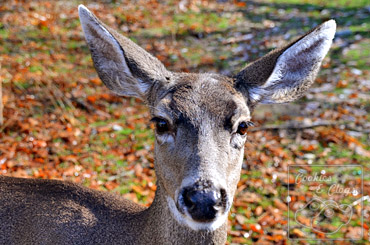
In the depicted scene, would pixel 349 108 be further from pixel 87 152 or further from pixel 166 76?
pixel 166 76

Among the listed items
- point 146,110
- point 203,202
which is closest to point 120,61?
point 203,202

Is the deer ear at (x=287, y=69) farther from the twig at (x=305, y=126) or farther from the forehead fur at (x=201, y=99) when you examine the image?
the twig at (x=305, y=126)

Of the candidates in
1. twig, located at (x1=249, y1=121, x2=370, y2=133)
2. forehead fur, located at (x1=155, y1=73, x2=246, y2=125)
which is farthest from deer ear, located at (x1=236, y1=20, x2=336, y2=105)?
twig, located at (x1=249, y1=121, x2=370, y2=133)

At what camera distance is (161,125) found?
315 cm

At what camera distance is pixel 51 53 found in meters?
9.74

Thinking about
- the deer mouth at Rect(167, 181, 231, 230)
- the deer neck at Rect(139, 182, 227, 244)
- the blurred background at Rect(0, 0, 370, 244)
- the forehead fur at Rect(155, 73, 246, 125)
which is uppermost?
the forehead fur at Rect(155, 73, 246, 125)

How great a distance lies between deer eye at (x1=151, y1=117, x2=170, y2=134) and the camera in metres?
3.13

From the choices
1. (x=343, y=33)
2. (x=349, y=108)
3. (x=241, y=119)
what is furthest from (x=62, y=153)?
(x=343, y=33)

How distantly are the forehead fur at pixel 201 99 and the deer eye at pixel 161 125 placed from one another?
0.35 ft

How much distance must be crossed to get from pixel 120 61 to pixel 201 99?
88 centimetres

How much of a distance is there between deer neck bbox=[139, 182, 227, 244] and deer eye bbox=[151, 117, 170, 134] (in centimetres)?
44

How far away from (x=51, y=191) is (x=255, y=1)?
13.3 metres

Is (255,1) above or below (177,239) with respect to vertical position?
below

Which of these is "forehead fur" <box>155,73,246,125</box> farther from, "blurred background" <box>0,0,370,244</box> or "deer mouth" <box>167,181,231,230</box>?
"blurred background" <box>0,0,370,244</box>
